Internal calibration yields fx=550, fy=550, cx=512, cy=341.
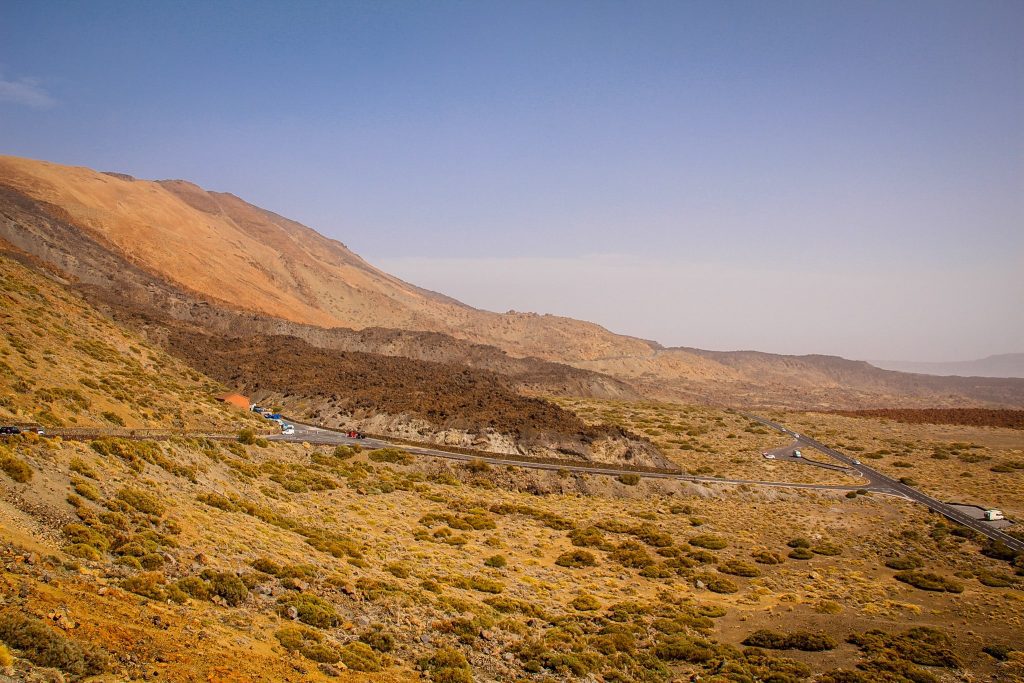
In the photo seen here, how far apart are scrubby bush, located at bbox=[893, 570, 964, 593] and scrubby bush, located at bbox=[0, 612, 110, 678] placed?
4019 cm

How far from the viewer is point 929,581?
33062mm

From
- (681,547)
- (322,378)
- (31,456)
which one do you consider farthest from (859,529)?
(322,378)

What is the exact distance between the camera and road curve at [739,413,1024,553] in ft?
131

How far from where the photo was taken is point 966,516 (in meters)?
44.8

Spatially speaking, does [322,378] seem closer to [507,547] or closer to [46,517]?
[507,547]

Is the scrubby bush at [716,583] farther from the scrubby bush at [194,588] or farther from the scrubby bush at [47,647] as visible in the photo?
the scrubby bush at [47,647]

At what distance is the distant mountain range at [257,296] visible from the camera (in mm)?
94312

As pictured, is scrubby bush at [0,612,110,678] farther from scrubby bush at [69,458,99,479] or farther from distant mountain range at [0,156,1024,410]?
distant mountain range at [0,156,1024,410]

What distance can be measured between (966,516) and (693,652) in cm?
3712

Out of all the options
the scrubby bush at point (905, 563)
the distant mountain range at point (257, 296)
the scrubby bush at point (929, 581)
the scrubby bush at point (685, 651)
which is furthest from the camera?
the distant mountain range at point (257, 296)

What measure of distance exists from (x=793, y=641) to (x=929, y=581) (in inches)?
620

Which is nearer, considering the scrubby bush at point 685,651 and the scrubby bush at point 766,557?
the scrubby bush at point 685,651

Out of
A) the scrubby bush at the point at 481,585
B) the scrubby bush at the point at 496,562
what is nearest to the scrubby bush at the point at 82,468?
the scrubby bush at the point at 481,585

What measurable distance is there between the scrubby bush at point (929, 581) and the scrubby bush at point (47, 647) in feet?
132
